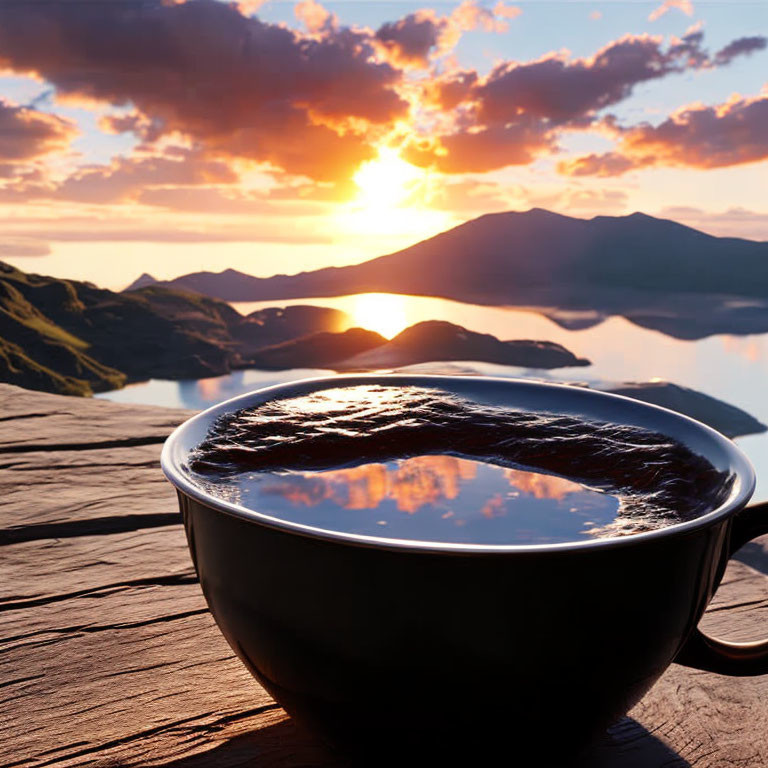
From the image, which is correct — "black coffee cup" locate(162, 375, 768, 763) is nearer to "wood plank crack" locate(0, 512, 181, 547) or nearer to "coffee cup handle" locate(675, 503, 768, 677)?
"coffee cup handle" locate(675, 503, 768, 677)

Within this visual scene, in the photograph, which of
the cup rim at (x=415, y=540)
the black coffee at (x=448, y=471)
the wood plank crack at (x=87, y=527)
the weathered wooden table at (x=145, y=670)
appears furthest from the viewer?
the wood plank crack at (x=87, y=527)

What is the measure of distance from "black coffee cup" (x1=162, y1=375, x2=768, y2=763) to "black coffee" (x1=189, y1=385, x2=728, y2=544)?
0.21ft

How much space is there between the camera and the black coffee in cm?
57

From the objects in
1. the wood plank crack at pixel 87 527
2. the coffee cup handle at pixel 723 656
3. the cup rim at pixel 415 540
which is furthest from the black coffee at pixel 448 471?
the wood plank crack at pixel 87 527

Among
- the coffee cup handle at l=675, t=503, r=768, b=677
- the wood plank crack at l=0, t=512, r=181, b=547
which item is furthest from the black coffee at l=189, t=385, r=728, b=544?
the wood plank crack at l=0, t=512, r=181, b=547

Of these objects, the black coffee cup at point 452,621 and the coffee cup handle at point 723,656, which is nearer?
the black coffee cup at point 452,621

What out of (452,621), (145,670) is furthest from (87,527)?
(452,621)

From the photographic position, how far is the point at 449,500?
61 cm

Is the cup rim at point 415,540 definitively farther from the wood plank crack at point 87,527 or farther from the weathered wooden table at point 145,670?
the wood plank crack at point 87,527

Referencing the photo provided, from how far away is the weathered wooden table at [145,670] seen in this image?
69 centimetres

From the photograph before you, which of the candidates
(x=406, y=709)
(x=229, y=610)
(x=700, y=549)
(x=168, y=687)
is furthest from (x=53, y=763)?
(x=700, y=549)

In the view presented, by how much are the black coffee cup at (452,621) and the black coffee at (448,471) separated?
65 millimetres

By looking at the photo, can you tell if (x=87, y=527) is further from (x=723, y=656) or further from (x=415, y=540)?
(x=723, y=656)

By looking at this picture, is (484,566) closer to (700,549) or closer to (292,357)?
(700,549)
